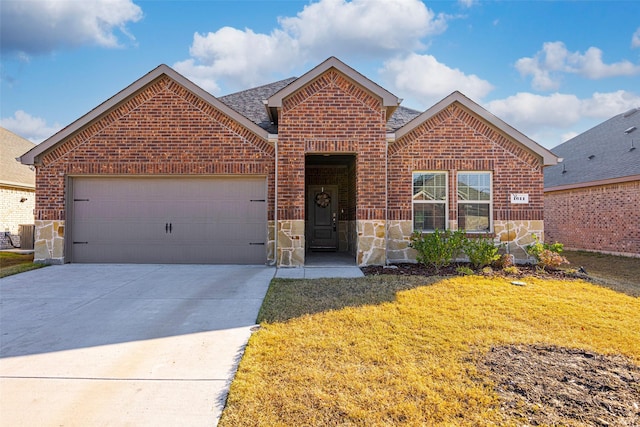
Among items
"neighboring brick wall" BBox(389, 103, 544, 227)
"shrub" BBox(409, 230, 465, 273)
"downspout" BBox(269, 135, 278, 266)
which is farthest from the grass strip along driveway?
"neighboring brick wall" BBox(389, 103, 544, 227)

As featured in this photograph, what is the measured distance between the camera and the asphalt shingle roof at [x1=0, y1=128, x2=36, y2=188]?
14.9 meters

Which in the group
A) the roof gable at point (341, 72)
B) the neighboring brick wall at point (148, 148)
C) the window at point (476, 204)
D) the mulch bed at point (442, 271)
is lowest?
the mulch bed at point (442, 271)

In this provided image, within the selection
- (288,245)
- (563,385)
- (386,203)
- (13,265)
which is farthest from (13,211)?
(563,385)

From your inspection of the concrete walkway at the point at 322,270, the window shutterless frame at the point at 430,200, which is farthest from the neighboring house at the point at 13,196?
the window shutterless frame at the point at 430,200

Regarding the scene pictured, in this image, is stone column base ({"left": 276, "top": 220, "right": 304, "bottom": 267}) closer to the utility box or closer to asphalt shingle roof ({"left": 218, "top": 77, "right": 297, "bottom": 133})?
asphalt shingle roof ({"left": 218, "top": 77, "right": 297, "bottom": 133})

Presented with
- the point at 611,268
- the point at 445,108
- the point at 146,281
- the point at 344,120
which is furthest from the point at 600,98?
the point at 146,281

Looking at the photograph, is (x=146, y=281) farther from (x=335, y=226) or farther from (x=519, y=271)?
(x=519, y=271)

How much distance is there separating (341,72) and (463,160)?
4040 millimetres

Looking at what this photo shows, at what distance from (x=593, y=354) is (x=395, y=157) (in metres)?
6.42

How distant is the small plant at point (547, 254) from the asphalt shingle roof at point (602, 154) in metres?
6.36

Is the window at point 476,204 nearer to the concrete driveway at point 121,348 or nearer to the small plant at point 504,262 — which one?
the small plant at point 504,262

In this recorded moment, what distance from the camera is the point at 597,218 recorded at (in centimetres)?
Result: 1359

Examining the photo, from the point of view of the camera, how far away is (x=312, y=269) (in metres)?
8.50

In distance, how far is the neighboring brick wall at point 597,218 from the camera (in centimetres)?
1222
